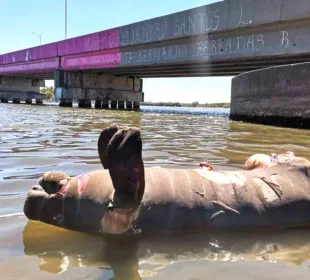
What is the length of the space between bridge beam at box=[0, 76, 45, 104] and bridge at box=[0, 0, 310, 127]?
10.8m

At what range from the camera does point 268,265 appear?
1.98m

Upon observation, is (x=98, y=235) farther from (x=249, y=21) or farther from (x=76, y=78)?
(x=76, y=78)

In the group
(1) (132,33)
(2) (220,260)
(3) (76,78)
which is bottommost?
(2) (220,260)

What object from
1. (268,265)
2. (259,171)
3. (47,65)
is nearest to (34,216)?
(268,265)

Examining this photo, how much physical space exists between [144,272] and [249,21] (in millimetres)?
18433

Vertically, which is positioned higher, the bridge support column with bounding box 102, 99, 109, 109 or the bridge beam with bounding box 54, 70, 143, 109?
the bridge beam with bounding box 54, 70, 143, 109

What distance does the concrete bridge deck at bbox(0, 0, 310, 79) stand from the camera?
17.5m

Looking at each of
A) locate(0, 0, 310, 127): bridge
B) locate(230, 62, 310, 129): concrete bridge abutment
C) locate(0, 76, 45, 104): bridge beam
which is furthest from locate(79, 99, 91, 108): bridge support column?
locate(230, 62, 310, 129): concrete bridge abutment

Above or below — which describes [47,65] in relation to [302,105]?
above

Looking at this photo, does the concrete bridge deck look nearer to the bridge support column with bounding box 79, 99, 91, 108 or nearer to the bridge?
the bridge

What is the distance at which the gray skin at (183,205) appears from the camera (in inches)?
90.2

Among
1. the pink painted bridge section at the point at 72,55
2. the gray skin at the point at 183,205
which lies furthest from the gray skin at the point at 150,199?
the pink painted bridge section at the point at 72,55

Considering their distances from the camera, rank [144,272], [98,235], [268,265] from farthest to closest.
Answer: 1. [98,235]
2. [268,265]
3. [144,272]

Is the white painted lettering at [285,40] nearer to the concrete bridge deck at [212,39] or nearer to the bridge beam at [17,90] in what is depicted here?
the concrete bridge deck at [212,39]
